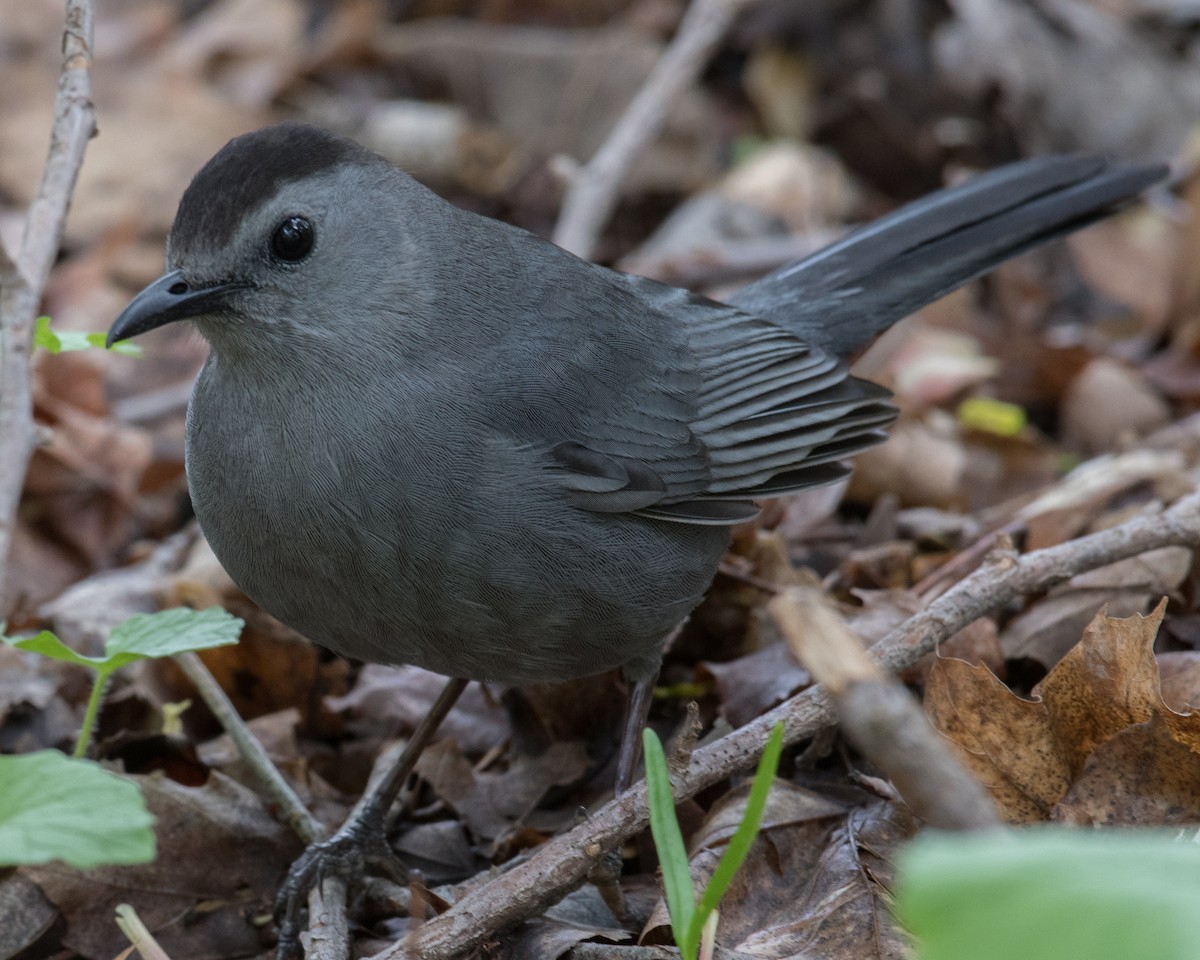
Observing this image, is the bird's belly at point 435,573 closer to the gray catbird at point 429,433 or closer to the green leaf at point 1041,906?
the gray catbird at point 429,433

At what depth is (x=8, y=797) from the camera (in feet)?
6.86

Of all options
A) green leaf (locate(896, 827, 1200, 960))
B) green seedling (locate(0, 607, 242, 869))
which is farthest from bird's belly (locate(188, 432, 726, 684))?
green leaf (locate(896, 827, 1200, 960))

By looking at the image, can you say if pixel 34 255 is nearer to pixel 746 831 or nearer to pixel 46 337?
pixel 46 337

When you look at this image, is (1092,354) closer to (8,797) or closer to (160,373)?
(160,373)

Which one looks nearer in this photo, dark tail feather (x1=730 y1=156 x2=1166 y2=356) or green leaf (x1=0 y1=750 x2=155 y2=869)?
green leaf (x1=0 y1=750 x2=155 y2=869)

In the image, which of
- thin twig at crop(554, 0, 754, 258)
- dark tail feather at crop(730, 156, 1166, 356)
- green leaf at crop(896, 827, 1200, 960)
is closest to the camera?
green leaf at crop(896, 827, 1200, 960)

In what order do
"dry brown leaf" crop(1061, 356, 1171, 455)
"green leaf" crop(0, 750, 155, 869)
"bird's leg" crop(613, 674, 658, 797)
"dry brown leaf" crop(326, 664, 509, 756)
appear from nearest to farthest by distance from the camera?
"green leaf" crop(0, 750, 155, 869) < "bird's leg" crop(613, 674, 658, 797) < "dry brown leaf" crop(326, 664, 509, 756) < "dry brown leaf" crop(1061, 356, 1171, 455)

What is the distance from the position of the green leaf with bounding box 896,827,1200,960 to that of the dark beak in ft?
7.54

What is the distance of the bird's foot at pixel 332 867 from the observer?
3191 mm

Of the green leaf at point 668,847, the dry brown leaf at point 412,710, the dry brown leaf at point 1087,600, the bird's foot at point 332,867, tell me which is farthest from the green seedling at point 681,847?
the dry brown leaf at point 412,710

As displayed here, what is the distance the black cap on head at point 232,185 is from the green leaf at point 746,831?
5.78 feet

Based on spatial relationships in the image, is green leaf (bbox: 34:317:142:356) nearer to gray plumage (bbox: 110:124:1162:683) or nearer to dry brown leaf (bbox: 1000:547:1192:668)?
gray plumage (bbox: 110:124:1162:683)

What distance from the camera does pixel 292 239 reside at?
324cm

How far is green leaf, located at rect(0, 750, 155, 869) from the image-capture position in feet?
6.17
